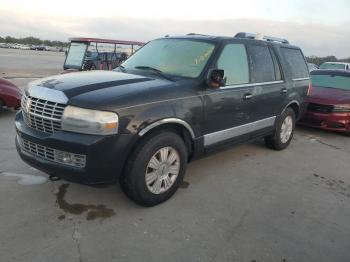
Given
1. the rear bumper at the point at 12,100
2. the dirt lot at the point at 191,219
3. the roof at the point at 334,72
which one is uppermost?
the roof at the point at 334,72

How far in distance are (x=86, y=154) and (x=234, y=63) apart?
2.49 meters

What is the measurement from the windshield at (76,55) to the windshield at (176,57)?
14.8 m

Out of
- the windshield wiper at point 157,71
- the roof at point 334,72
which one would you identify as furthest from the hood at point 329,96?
the windshield wiper at point 157,71

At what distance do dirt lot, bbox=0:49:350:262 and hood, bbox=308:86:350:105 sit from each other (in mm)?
2877

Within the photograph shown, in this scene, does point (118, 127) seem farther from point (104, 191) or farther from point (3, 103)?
point (3, 103)

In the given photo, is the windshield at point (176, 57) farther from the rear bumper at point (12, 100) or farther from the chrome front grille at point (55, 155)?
the rear bumper at point (12, 100)

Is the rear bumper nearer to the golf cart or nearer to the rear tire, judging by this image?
the rear tire

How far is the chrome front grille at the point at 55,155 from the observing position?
11.4 ft

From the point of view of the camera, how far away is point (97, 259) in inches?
120

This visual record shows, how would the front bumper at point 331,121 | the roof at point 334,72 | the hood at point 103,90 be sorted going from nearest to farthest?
the hood at point 103,90
the front bumper at point 331,121
the roof at point 334,72

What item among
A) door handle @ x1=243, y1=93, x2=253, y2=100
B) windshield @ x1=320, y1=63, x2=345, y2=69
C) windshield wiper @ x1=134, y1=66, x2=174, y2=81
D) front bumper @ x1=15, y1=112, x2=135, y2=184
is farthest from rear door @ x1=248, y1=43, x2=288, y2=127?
windshield @ x1=320, y1=63, x2=345, y2=69

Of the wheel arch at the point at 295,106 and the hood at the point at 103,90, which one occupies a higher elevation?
the hood at the point at 103,90

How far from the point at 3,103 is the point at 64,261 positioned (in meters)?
5.99

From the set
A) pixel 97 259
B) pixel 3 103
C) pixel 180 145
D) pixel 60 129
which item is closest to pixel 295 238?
pixel 180 145
